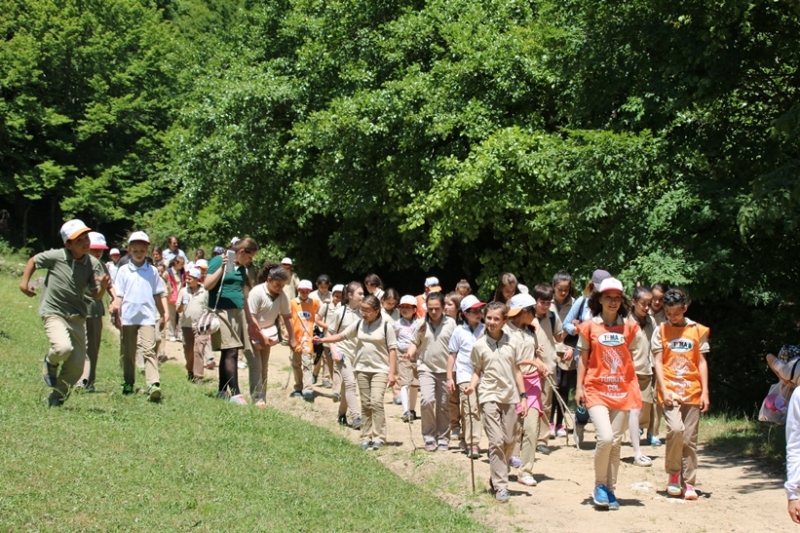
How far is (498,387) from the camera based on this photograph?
27.9 ft

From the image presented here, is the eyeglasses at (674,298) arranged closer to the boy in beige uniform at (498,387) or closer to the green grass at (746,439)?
the boy in beige uniform at (498,387)

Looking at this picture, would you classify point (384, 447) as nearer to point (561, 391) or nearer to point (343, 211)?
point (561, 391)

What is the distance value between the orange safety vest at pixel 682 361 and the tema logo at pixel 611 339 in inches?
24.1

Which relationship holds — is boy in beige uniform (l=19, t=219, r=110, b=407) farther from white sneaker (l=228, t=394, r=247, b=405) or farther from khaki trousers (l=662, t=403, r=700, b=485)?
khaki trousers (l=662, t=403, r=700, b=485)

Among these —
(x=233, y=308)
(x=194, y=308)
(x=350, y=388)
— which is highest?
(x=233, y=308)

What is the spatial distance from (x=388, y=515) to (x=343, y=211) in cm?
1557

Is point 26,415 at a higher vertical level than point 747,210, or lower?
lower

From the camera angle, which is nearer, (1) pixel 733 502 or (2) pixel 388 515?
(2) pixel 388 515

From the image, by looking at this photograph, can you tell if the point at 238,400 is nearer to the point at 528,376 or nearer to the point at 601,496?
the point at 528,376

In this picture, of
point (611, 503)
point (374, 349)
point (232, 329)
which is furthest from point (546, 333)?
point (232, 329)

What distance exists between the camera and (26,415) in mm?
8633

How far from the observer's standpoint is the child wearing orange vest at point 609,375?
8219mm

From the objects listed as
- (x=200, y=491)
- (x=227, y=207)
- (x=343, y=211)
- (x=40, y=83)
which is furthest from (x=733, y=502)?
(x=40, y=83)

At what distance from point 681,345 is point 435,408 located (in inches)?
135
